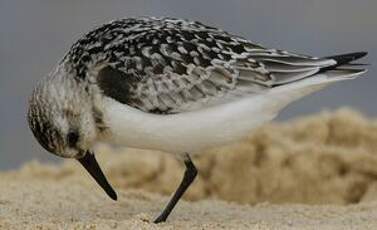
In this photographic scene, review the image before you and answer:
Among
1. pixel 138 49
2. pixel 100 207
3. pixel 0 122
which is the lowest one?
pixel 0 122

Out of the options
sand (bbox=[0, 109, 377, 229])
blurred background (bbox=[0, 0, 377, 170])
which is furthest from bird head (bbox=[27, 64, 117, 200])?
blurred background (bbox=[0, 0, 377, 170])

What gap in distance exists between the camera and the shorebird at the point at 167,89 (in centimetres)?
801

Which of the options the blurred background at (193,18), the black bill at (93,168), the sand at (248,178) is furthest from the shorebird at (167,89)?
the blurred background at (193,18)

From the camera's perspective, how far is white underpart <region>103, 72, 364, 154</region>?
7.98 m

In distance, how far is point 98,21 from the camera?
13.7 metres

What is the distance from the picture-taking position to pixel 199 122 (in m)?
7.99

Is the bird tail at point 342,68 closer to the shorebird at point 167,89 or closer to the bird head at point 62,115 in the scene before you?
the shorebird at point 167,89

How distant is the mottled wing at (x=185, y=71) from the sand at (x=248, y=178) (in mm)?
1063

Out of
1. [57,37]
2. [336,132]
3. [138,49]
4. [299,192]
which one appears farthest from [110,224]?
[57,37]

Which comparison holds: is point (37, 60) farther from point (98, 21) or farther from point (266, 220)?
point (266, 220)

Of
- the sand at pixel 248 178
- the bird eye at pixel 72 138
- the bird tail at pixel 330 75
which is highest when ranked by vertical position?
the bird tail at pixel 330 75

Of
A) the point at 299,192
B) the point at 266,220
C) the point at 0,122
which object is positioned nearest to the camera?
the point at 266,220

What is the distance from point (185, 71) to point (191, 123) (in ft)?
1.06

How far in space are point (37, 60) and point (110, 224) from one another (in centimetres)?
568
